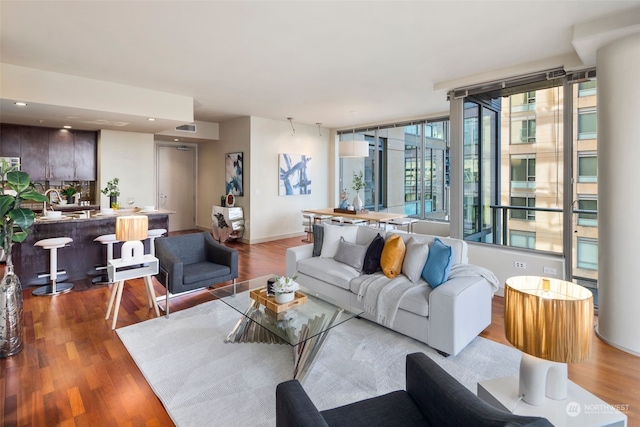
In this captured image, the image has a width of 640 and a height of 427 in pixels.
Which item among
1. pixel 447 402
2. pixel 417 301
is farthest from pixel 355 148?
pixel 447 402

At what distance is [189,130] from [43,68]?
349 centimetres

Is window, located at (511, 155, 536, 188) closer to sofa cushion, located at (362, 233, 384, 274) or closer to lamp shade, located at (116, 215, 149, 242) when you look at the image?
sofa cushion, located at (362, 233, 384, 274)

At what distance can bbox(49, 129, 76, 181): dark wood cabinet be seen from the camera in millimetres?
6316

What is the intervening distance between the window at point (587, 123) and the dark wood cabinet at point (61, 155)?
805cm

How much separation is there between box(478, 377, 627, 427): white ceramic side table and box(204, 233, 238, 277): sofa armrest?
293 cm

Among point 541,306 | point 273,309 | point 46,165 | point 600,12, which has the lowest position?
point 273,309

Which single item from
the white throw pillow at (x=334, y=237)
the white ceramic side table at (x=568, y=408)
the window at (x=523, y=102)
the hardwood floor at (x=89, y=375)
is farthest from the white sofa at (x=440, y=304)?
the window at (x=523, y=102)

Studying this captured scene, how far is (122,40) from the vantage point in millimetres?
3391

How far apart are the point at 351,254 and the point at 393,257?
0.56 m

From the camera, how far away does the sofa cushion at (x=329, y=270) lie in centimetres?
350

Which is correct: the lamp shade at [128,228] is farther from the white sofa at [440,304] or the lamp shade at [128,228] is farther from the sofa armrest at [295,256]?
the white sofa at [440,304]

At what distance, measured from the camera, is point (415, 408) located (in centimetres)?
153

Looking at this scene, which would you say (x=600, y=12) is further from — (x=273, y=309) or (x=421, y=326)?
(x=273, y=309)

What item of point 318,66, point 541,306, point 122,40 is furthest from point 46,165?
point 541,306
